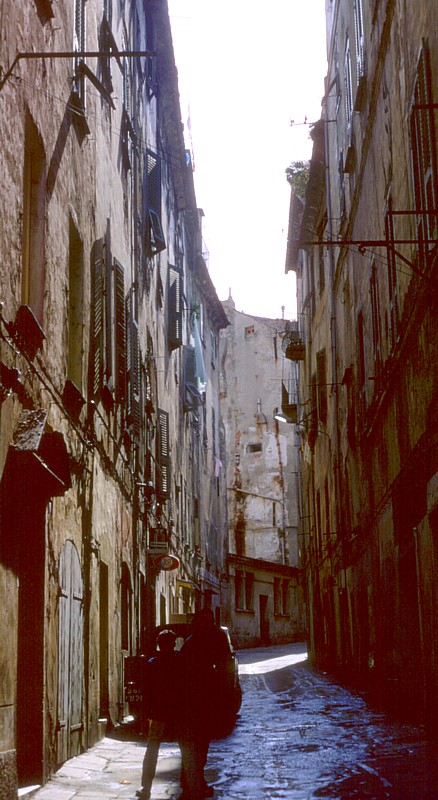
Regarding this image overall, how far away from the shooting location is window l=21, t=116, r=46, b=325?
900cm

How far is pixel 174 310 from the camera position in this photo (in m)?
26.2

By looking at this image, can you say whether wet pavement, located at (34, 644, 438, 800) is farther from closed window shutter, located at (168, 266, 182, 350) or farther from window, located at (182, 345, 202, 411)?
window, located at (182, 345, 202, 411)

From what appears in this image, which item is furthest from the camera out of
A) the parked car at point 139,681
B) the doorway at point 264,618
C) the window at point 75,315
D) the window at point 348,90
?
the doorway at point 264,618

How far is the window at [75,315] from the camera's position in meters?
11.1

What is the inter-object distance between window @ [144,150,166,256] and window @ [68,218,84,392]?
8.96 meters

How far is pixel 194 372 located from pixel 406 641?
1791cm

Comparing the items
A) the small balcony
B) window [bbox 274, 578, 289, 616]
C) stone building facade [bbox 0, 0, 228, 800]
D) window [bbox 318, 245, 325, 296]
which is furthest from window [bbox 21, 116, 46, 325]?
window [bbox 274, 578, 289, 616]

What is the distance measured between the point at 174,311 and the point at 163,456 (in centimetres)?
480

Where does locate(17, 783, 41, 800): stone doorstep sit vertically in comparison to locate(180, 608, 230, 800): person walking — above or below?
below

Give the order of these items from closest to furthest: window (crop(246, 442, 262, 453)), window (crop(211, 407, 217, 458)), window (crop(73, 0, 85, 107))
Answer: window (crop(73, 0, 85, 107)) < window (crop(211, 407, 217, 458)) < window (crop(246, 442, 262, 453))

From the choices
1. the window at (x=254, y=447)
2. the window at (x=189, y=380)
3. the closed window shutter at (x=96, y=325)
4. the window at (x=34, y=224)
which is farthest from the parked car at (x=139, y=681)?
the window at (x=254, y=447)

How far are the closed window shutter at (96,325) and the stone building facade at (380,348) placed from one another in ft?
8.38

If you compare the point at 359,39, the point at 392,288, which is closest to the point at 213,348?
the point at 359,39

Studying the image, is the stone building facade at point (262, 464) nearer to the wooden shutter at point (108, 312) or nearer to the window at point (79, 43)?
the wooden shutter at point (108, 312)
